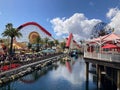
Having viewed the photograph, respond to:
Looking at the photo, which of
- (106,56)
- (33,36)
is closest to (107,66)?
(106,56)

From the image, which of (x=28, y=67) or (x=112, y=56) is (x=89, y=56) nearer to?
(x=112, y=56)

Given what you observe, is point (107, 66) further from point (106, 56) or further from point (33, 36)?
point (33, 36)

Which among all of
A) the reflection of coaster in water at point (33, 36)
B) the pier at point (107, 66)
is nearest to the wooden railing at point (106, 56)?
the pier at point (107, 66)

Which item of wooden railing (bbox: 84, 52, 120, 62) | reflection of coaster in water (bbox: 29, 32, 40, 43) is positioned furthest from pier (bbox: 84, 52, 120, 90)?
reflection of coaster in water (bbox: 29, 32, 40, 43)

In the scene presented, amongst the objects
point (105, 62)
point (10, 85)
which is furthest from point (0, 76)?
point (105, 62)

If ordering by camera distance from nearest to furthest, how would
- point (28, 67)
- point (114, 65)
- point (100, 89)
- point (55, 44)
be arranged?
1. point (114, 65)
2. point (100, 89)
3. point (28, 67)
4. point (55, 44)

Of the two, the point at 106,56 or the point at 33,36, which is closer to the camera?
the point at 106,56

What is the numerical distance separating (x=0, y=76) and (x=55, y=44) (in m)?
140

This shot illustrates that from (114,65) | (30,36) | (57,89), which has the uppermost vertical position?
(30,36)

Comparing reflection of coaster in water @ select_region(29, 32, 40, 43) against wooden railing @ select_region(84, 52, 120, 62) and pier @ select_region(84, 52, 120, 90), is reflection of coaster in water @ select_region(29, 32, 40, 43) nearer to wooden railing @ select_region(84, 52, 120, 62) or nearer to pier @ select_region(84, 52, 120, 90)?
pier @ select_region(84, 52, 120, 90)

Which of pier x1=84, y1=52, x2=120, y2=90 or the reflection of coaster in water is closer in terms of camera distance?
pier x1=84, y1=52, x2=120, y2=90

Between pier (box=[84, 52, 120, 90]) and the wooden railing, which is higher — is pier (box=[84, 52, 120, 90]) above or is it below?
below

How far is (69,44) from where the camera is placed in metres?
177

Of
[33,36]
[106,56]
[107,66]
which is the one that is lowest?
[107,66]
